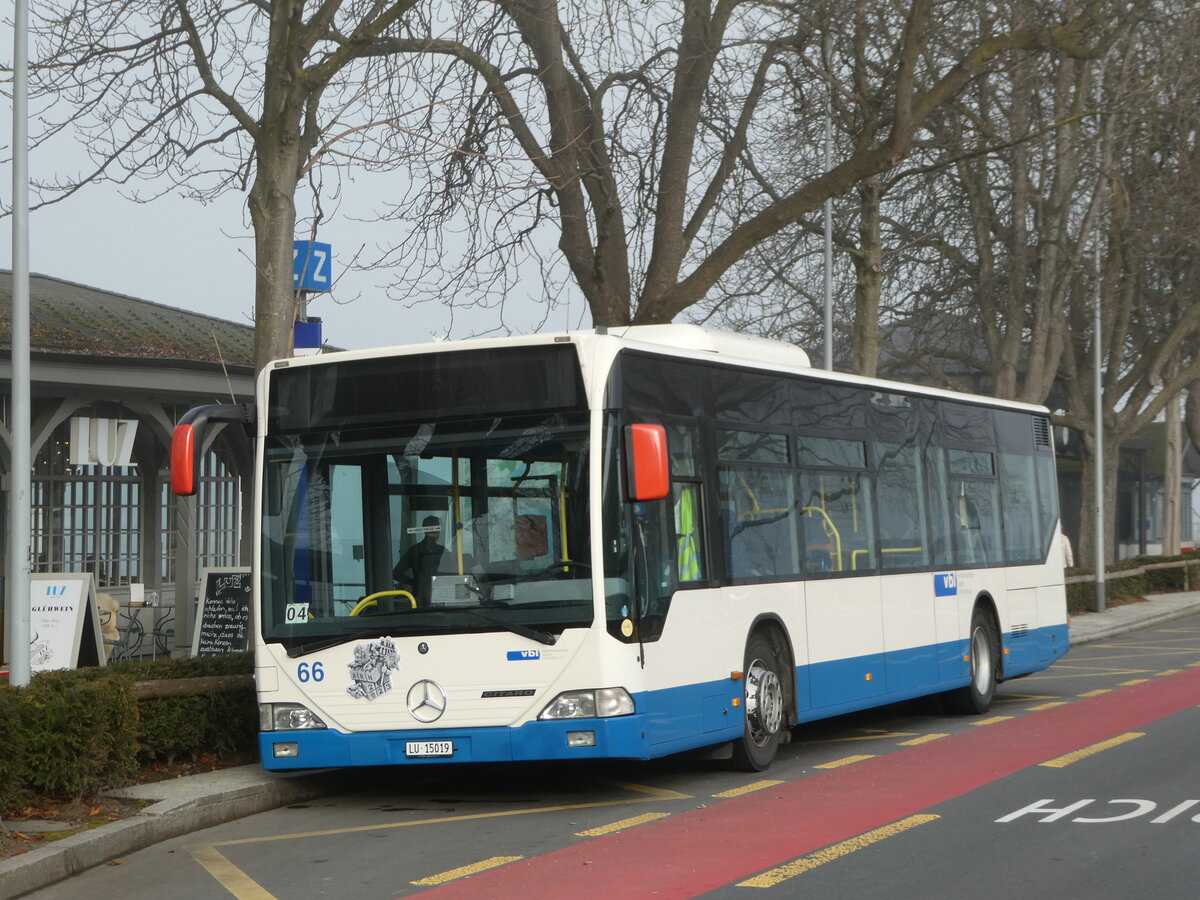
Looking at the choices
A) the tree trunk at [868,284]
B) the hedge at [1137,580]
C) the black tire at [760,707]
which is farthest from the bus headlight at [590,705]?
the hedge at [1137,580]

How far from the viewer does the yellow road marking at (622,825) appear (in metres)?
8.94

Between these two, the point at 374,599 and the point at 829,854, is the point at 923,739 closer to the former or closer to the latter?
the point at 374,599

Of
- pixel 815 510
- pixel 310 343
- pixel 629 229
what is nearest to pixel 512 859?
pixel 815 510

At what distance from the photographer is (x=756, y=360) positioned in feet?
40.0

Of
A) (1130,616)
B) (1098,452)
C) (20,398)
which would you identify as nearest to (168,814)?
(20,398)

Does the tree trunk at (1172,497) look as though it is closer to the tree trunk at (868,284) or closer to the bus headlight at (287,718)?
the tree trunk at (868,284)

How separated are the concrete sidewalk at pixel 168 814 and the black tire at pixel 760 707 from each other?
2.74 meters

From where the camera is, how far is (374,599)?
1003cm

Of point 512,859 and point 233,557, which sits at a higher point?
point 233,557

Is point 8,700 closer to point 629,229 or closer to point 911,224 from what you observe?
point 629,229

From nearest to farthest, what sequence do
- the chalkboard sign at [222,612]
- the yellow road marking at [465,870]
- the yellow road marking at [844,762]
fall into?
1. the yellow road marking at [465,870]
2. the yellow road marking at [844,762]
3. the chalkboard sign at [222,612]

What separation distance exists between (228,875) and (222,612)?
9.62m

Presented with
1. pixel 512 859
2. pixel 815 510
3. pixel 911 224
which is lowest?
pixel 512 859

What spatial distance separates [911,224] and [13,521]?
21709mm
